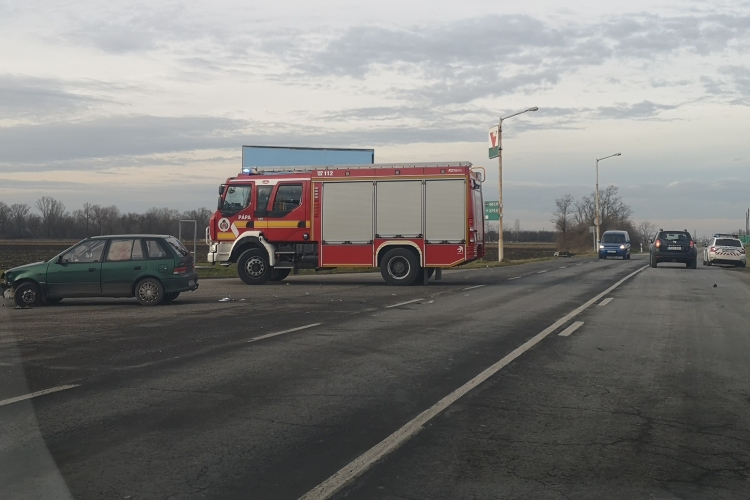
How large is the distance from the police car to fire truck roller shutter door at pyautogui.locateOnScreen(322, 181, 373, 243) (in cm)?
2378

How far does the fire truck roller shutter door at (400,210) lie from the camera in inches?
878

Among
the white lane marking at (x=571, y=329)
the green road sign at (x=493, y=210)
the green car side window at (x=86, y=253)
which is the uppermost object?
the green road sign at (x=493, y=210)

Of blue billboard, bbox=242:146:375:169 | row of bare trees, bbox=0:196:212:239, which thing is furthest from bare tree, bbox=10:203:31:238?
blue billboard, bbox=242:146:375:169

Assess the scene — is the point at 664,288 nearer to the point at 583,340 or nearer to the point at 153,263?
the point at 583,340

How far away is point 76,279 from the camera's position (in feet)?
54.1

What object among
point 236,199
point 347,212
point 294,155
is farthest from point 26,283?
point 294,155

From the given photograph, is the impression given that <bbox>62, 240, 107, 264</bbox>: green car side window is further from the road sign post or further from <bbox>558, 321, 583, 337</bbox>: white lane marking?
the road sign post

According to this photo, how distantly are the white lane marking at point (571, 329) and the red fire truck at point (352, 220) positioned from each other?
8987 mm

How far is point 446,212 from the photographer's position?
2205cm

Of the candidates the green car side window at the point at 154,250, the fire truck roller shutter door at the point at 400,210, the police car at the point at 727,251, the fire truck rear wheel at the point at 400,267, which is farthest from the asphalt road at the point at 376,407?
the police car at the point at 727,251

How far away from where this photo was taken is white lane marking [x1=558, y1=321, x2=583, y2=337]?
11.7 metres

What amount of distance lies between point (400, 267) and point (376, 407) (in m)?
15.5

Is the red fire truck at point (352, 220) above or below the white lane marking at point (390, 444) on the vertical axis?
above

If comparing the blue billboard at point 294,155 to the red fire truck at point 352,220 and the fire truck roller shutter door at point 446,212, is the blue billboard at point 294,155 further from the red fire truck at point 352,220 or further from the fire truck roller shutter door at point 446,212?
the fire truck roller shutter door at point 446,212
